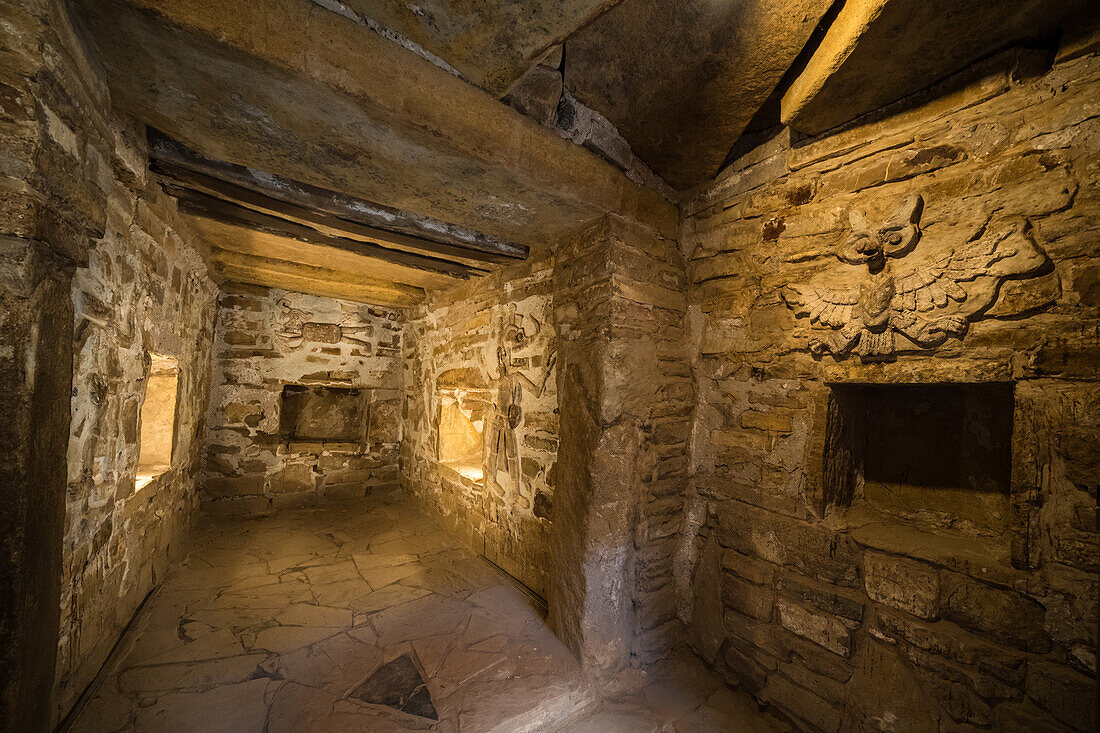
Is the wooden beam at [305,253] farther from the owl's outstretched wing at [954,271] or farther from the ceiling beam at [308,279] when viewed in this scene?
the owl's outstretched wing at [954,271]

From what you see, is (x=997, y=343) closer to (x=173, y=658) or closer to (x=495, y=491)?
(x=495, y=491)

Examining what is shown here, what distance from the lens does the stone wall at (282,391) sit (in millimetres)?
4227

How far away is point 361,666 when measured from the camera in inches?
82.1

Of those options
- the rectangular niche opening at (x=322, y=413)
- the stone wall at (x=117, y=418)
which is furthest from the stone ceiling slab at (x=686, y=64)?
the rectangular niche opening at (x=322, y=413)

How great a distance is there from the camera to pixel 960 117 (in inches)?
60.4

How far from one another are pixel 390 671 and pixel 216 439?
11.8 ft

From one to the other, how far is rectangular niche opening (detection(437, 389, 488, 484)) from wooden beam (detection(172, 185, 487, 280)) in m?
1.22

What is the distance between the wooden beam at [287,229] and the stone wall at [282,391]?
202 centimetres

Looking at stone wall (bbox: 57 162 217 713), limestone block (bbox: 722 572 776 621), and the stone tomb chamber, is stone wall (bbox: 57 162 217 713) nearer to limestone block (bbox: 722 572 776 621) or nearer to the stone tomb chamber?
→ the stone tomb chamber

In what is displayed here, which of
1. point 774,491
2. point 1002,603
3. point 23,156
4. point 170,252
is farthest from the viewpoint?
point 170,252

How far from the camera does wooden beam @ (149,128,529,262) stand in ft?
6.22

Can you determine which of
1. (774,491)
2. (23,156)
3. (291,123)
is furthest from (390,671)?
(291,123)

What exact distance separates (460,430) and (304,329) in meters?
2.25

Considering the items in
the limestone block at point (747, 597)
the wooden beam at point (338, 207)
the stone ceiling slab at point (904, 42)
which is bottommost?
the limestone block at point (747, 597)
